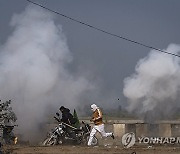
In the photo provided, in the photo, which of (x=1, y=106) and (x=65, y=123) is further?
(x=1, y=106)

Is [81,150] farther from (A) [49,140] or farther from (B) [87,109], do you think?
(B) [87,109]

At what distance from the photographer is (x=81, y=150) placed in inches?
614

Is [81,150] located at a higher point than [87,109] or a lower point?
lower

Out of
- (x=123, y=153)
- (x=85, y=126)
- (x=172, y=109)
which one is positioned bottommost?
(x=123, y=153)

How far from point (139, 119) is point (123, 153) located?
79.1ft

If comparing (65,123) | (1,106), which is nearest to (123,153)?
(65,123)

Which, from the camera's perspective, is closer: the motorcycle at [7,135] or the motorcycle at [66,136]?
the motorcycle at [66,136]

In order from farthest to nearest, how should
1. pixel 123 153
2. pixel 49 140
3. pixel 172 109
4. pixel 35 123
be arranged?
1. pixel 172 109
2. pixel 35 123
3. pixel 49 140
4. pixel 123 153

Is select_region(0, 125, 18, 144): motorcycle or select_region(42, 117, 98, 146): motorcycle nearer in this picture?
select_region(42, 117, 98, 146): motorcycle

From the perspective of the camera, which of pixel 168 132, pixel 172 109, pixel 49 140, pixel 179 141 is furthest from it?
pixel 172 109

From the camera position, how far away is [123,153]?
581 inches

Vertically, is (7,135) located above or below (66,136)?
above

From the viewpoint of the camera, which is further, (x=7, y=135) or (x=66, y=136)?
(x=7, y=135)

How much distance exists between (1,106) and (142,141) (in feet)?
27.8
